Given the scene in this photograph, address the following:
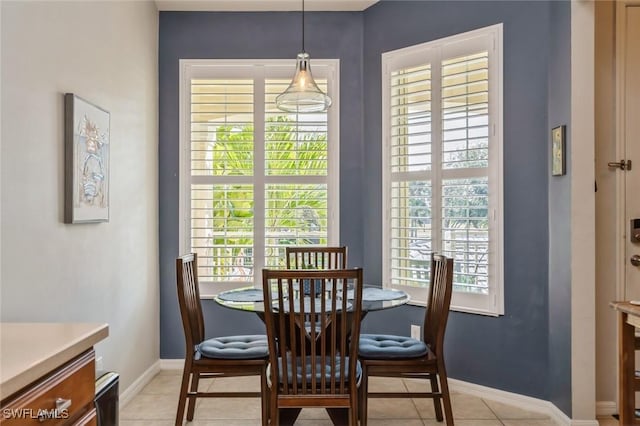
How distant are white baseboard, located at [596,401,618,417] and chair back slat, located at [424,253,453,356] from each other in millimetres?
1118

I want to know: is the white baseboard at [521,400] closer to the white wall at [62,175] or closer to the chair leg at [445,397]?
the chair leg at [445,397]

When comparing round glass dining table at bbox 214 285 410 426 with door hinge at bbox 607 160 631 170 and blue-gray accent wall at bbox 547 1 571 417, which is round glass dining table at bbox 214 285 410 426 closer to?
blue-gray accent wall at bbox 547 1 571 417

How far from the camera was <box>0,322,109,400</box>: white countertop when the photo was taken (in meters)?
1.07

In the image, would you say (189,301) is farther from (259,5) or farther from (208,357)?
(259,5)

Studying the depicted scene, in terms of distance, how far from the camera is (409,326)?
3670 millimetres

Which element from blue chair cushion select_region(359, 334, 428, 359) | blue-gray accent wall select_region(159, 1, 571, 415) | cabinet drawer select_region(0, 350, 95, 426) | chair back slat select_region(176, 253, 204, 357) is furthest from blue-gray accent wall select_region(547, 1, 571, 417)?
cabinet drawer select_region(0, 350, 95, 426)

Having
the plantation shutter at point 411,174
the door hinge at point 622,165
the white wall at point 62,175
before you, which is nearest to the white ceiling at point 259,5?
the white wall at point 62,175

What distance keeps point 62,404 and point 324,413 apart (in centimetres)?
206

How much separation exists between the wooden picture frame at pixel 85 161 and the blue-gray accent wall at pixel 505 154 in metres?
1.12

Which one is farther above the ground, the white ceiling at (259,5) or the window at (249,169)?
the white ceiling at (259,5)

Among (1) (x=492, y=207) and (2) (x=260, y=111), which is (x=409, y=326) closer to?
(1) (x=492, y=207)

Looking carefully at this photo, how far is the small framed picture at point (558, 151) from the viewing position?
2.81 m

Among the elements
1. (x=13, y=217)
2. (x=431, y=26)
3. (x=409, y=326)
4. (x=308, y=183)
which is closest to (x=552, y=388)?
(x=409, y=326)

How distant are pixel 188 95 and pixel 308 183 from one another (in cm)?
124
